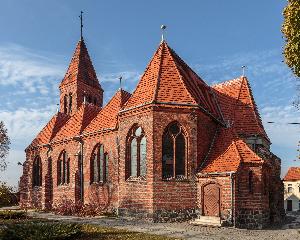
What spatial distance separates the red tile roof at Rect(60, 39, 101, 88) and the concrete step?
27.2m

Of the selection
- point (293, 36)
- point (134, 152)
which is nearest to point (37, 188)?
point (134, 152)

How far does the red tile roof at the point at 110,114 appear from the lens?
29328 mm

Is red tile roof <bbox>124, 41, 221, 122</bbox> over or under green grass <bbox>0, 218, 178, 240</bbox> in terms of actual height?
over

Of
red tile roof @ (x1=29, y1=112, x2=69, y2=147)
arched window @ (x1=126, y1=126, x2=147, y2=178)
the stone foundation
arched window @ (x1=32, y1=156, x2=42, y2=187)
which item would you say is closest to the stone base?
arched window @ (x1=126, y1=126, x2=147, y2=178)

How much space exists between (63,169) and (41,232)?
20.3 metres

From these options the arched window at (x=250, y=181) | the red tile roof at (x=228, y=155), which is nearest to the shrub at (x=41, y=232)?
the red tile roof at (x=228, y=155)

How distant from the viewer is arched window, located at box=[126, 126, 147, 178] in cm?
2373

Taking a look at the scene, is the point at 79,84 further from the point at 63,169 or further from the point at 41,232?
the point at 41,232

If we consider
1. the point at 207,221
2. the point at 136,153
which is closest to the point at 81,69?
the point at 136,153

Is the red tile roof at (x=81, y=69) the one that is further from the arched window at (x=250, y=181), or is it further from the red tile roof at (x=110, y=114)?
the arched window at (x=250, y=181)

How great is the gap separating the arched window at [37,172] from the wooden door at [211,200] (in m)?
21.2

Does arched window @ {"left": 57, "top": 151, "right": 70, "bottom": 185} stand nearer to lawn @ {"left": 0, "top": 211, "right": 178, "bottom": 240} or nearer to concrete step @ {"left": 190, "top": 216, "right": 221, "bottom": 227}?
concrete step @ {"left": 190, "top": 216, "right": 221, "bottom": 227}

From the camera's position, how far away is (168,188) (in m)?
22.4

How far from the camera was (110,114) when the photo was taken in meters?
30.2
